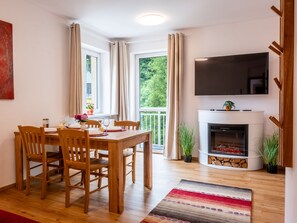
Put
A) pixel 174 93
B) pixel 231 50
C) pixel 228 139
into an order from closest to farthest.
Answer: pixel 228 139
pixel 231 50
pixel 174 93

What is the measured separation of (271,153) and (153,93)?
2.71 meters

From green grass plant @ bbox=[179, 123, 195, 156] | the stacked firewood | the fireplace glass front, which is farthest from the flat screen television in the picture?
the stacked firewood

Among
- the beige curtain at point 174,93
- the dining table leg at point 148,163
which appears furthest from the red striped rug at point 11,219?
the beige curtain at point 174,93

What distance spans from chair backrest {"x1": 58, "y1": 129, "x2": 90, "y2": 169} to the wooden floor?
0.50m

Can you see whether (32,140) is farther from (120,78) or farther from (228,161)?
(228,161)

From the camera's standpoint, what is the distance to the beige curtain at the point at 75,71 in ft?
12.9

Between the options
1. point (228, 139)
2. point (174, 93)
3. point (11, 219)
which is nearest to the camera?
point (11, 219)

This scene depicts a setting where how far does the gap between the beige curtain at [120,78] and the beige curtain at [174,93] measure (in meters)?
1.08

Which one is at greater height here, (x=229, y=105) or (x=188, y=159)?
(x=229, y=105)

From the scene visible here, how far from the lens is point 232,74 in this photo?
410 centimetres

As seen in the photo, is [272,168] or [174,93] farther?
[174,93]

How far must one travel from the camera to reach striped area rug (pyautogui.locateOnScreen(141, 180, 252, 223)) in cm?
226

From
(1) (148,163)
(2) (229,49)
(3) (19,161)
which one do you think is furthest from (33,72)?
(2) (229,49)

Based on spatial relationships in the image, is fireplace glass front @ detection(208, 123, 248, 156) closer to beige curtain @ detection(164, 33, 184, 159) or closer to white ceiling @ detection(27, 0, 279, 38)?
beige curtain @ detection(164, 33, 184, 159)
